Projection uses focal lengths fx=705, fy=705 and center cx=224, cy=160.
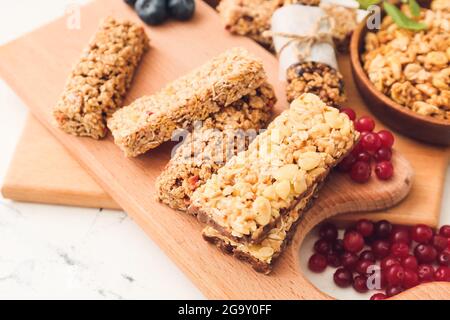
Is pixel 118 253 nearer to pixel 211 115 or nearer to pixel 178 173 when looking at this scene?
pixel 178 173

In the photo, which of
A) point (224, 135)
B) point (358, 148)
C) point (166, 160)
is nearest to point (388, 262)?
point (358, 148)

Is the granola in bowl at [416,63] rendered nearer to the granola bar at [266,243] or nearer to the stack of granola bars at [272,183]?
the stack of granola bars at [272,183]

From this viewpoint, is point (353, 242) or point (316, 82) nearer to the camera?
point (353, 242)

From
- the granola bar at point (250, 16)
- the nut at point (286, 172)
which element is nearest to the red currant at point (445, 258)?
the nut at point (286, 172)

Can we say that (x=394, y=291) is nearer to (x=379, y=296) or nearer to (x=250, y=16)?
(x=379, y=296)
